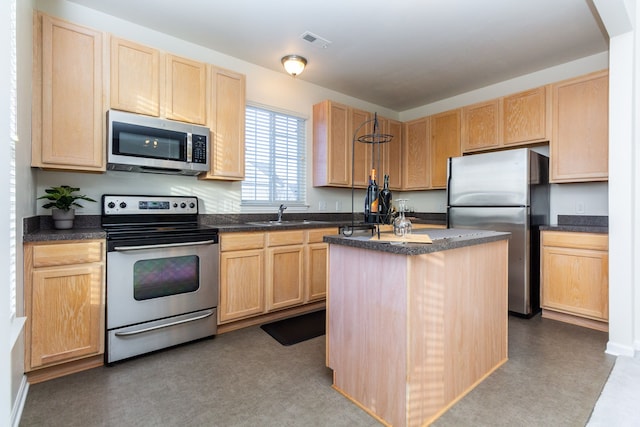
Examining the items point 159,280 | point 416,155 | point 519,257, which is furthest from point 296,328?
point 416,155

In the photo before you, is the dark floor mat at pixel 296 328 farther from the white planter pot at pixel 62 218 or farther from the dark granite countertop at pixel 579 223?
the dark granite countertop at pixel 579 223

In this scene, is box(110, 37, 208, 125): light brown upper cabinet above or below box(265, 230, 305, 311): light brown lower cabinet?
above

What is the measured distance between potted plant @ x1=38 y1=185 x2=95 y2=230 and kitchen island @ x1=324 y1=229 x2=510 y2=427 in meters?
1.97

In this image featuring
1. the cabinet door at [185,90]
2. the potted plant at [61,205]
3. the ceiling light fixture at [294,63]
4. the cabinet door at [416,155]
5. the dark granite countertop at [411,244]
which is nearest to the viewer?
the dark granite countertop at [411,244]

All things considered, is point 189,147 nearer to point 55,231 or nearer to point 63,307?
point 55,231

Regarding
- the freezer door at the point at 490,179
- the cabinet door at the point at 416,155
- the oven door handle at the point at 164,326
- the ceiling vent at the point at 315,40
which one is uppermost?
the ceiling vent at the point at 315,40

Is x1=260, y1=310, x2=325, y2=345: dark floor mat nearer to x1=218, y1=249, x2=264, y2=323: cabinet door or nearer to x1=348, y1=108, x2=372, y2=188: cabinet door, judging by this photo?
x1=218, y1=249, x2=264, y2=323: cabinet door

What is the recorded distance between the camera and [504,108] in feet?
12.3

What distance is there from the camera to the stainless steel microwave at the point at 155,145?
8.18 ft

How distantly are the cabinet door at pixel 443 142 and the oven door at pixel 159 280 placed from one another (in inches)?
123

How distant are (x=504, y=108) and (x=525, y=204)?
127 centimetres

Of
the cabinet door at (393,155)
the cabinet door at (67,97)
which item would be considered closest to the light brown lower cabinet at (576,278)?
the cabinet door at (393,155)

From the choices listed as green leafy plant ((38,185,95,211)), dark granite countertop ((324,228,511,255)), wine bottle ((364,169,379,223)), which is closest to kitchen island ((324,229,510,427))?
dark granite countertop ((324,228,511,255))

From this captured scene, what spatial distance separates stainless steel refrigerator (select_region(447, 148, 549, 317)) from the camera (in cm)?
322
